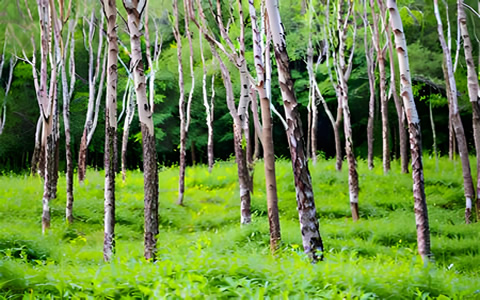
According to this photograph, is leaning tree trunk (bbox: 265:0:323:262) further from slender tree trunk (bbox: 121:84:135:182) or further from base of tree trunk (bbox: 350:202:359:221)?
slender tree trunk (bbox: 121:84:135:182)

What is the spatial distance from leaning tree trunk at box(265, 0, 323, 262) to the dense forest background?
1334cm

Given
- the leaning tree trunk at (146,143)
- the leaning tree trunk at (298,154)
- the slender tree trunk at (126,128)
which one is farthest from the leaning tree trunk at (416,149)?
the slender tree trunk at (126,128)

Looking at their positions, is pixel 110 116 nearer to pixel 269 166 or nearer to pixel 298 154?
pixel 269 166

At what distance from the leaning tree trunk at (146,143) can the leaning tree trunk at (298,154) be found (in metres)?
2.43

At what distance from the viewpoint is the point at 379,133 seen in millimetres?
32031

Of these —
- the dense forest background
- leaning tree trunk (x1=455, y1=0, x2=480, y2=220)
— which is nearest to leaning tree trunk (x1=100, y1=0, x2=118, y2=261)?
leaning tree trunk (x1=455, y1=0, x2=480, y2=220)

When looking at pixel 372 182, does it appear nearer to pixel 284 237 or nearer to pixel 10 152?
pixel 284 237

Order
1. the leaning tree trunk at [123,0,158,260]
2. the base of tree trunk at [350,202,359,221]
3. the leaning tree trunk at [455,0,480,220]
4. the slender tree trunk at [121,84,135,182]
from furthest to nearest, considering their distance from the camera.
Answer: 1. the slender tree trunk at [121,84,135,182]
2. the base of tree trunk at [350,202,359,221]
3. the leaning tree trunk at [455,0,480,220]
4. the leaning tree trunk at [123,0,158,260]

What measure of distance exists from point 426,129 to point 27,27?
82.1 ft

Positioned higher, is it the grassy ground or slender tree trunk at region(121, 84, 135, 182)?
slender tree trunk at region(121, 84, 135, 182)

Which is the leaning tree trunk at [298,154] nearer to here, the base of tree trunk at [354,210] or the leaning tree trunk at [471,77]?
the base of tree trunk at [354,210]

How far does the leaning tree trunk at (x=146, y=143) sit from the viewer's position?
8883 mm

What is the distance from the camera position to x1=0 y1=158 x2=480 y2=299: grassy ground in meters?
5.46

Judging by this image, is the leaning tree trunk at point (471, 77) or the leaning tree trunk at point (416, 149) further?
the leaning tree trunk at point (471, 77)
